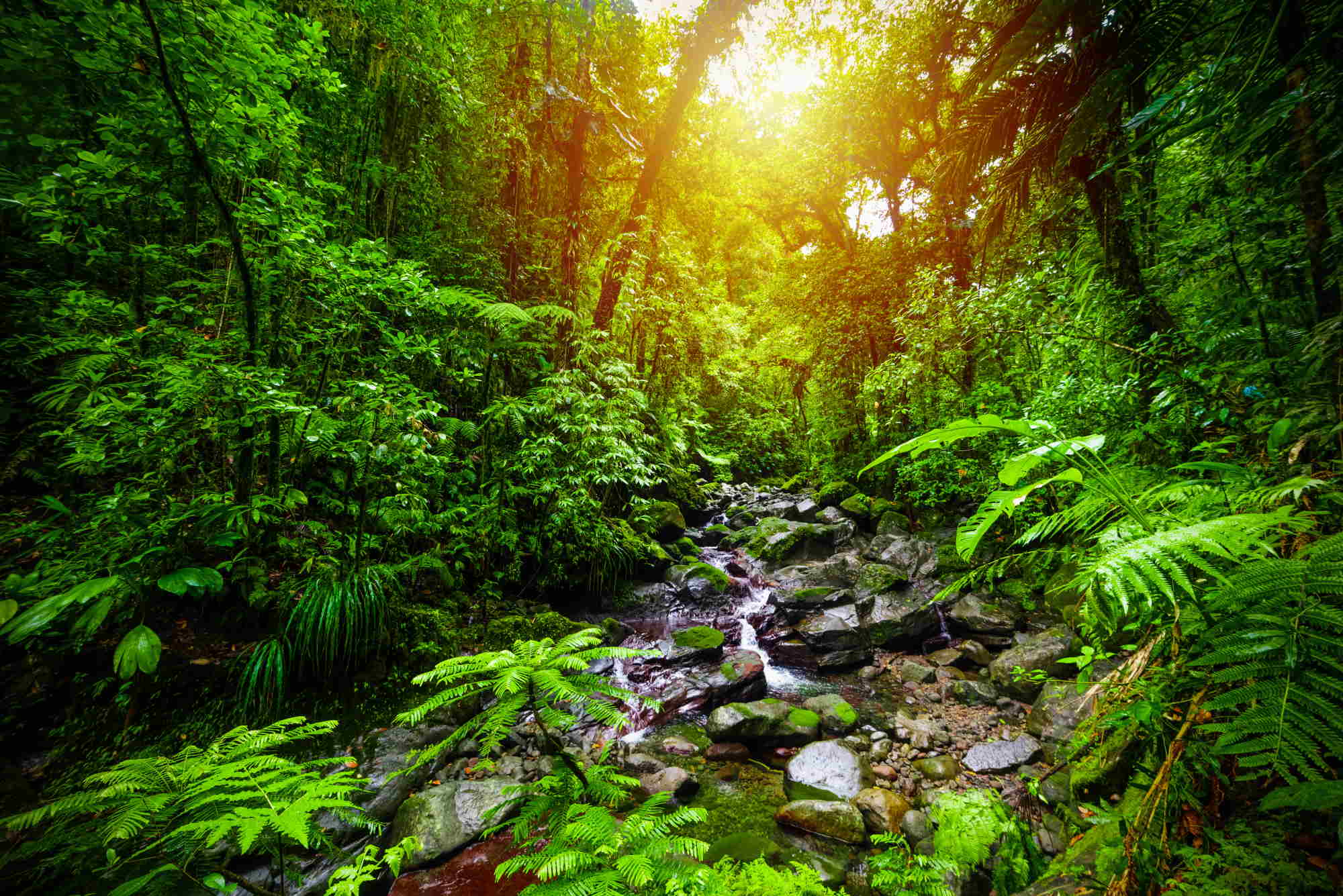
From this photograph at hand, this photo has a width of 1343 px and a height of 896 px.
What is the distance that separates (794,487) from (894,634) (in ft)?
26.5

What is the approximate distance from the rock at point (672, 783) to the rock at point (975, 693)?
10.0 ft

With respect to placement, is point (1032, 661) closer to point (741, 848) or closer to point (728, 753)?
point (728, 753)

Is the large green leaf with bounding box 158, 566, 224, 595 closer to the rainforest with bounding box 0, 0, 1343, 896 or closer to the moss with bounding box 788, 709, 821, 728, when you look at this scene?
the rainforest with bounding box 0, 0, 1343, 896

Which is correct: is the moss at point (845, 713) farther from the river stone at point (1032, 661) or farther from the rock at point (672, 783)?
the rock at point (672, 783)

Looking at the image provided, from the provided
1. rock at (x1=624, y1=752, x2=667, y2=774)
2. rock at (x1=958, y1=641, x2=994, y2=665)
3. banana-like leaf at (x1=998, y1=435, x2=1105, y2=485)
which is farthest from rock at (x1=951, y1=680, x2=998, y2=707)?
banana-like leaf at (x1=998, y1=435, x2=1105, y2=485)

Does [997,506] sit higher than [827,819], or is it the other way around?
[997,506]

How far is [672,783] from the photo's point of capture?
3.42 m

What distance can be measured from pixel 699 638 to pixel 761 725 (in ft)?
5.53

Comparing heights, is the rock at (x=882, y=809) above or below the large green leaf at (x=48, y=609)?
below

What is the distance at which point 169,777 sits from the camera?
1.30 metres

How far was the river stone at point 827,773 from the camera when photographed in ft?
11.4

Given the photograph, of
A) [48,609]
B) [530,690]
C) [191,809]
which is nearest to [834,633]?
[530,690]

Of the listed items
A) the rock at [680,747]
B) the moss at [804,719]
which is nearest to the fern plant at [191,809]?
the rock at [680,747]

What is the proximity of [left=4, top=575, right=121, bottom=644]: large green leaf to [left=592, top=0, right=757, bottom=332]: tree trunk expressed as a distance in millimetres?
6354
